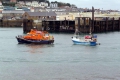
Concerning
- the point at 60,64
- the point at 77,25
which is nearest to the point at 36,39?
the point at 60,64

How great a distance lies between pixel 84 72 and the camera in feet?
85.5

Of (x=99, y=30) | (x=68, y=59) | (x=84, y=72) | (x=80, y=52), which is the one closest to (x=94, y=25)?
(x=99, y=30)

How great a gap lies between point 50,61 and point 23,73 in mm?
5209

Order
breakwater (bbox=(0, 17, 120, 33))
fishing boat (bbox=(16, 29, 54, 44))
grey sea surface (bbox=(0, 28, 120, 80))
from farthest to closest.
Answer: breakwater (bbox=(0, 17, 120, 33)), fishing boat (bbox=(16, 29, 54, 44)), grey sea surface (bbox=(0, 28, 120, 80))

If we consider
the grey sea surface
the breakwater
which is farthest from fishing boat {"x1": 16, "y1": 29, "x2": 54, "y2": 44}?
the breakwater

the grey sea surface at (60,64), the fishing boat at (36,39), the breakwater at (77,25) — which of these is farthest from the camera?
the breakwater at (77,25)

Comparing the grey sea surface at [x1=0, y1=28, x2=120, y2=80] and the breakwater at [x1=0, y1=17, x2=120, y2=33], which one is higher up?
the grey sea surface at [x1=0, y1=28, x2=120, y2=80]

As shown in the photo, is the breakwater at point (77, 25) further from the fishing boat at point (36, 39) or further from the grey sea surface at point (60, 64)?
the grey sea surface at point (60, 64)

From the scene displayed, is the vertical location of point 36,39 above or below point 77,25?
above

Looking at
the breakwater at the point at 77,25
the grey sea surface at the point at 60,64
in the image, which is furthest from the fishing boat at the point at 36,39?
the breakwater at the point at 77,25

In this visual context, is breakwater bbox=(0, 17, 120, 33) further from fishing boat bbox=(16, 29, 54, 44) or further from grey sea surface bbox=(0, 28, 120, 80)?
grey sea surface bbox=(0, 28, 120, 80)

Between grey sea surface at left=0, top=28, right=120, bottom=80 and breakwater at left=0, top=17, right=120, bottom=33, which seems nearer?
grey sea surface at left=0, top=28, right=120, bottom=80

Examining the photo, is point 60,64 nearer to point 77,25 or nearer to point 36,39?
point 36,39

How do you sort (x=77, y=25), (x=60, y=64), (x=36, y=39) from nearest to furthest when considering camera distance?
1. (x=60, y=64)
2. (x=36, y=39)
3. (x=77, y=25)
